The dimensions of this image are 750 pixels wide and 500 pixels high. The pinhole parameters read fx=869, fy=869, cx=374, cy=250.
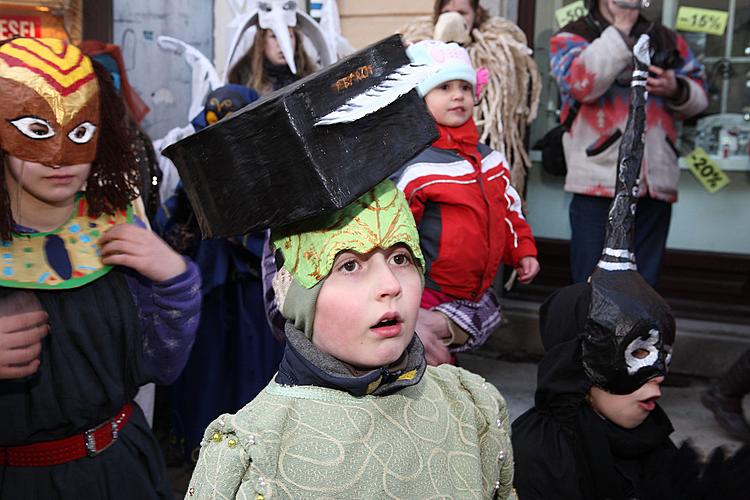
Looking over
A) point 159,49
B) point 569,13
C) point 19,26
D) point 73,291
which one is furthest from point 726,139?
point 73,291

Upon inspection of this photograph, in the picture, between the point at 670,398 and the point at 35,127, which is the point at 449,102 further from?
the point at 670,398

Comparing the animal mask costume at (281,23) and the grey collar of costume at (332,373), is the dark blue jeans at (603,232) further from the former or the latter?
the grey collar of costume at (332,373)

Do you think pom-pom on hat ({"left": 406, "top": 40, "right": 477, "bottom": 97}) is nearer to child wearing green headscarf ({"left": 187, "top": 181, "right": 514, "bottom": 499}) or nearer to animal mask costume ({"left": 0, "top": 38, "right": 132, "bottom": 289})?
animal mask costume ({"left": 0, "top": 38, "right": 132, "bottom": 289})

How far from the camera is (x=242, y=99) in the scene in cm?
418

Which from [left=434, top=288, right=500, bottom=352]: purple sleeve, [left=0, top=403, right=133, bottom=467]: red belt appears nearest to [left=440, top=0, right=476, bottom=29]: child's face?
[left=434, top=288, right=500, bottom=352]: purple sleeve

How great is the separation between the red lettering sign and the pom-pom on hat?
1.30 m

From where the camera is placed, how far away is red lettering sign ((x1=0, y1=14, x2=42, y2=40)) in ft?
9.00

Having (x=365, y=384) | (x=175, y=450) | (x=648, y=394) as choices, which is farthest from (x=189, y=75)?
(x=365, y=384)

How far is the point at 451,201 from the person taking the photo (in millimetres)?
3260

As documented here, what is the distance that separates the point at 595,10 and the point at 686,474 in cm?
270

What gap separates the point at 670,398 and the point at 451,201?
7.50 feet

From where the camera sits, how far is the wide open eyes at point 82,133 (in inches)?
90.1

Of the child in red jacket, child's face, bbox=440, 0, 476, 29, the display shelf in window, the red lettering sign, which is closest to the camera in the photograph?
the red lettering sign

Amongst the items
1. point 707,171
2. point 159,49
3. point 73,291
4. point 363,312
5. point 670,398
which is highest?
point 159,49
